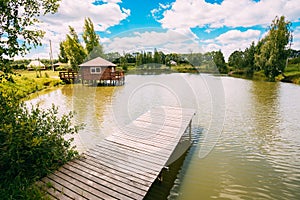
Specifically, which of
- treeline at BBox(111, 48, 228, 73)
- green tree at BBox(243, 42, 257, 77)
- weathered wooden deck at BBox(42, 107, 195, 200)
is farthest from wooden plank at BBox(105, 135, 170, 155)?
green tree at BBox(243, 42, 257, 77)

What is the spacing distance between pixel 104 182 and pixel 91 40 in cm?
4322

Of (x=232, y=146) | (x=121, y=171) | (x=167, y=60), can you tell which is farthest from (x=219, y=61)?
(x=121, y=171)

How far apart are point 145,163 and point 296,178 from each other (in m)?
4.61

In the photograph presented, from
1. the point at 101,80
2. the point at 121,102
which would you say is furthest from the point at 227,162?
the point at 101,80

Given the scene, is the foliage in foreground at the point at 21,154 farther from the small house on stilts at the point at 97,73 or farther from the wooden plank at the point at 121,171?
the small house on stilts at the point at 97,73

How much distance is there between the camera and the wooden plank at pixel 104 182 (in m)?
3.84

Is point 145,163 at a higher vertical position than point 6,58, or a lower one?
lower

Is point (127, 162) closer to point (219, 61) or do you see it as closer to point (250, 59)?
point (250, 59)

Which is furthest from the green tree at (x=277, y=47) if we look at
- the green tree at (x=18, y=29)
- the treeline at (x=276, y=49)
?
the green tree at (x=18, y=29)

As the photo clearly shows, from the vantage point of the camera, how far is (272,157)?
270 inches

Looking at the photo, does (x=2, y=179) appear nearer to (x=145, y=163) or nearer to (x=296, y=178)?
(x=145, y=163)

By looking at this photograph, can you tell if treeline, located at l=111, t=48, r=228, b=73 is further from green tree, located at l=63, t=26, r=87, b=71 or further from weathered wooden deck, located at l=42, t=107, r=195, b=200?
weathered wooden deck, located at l=42, t=107, r=195, b=200

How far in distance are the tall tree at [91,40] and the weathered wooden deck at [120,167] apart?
124ft

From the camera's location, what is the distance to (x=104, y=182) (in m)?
4.18
